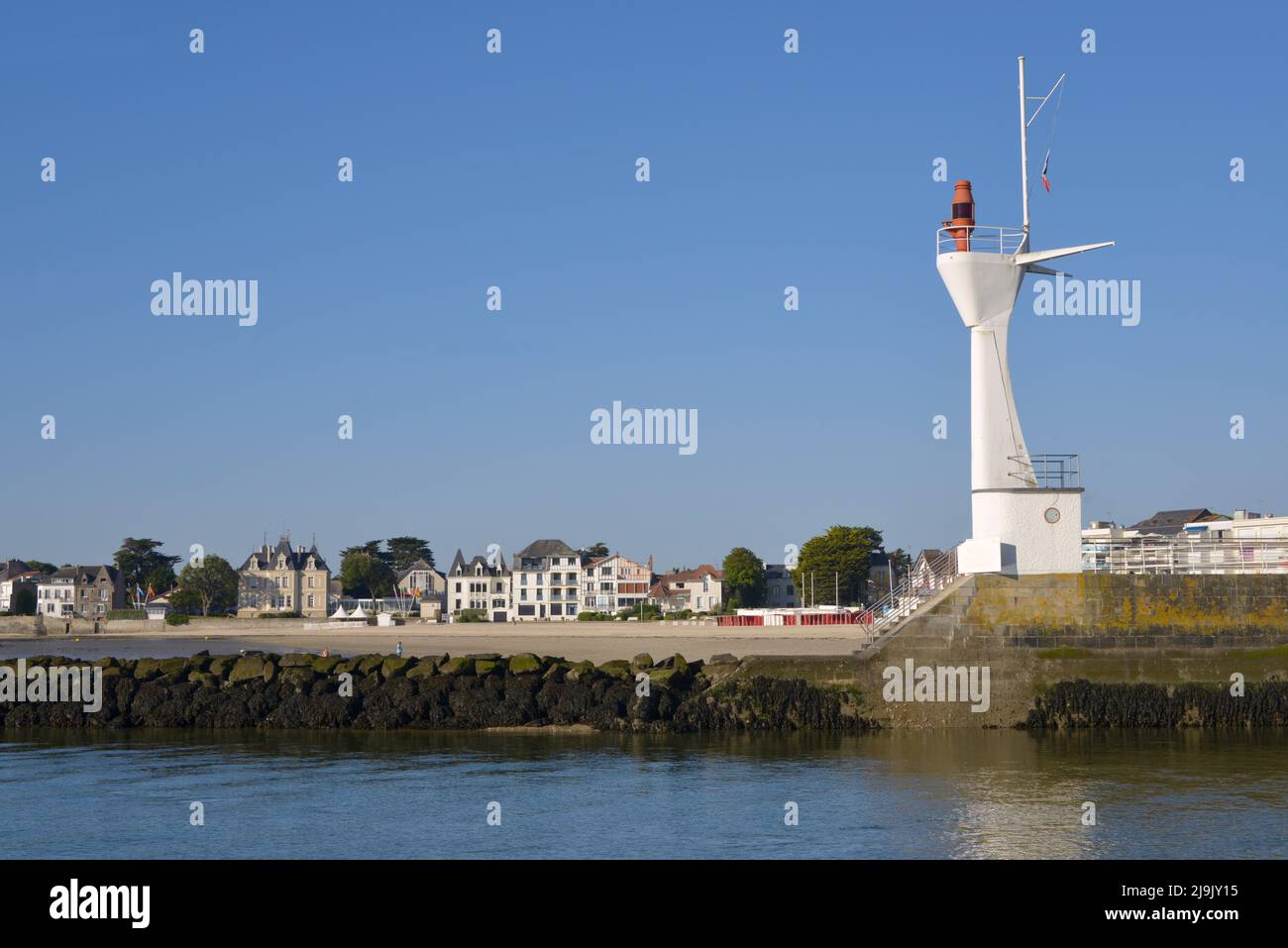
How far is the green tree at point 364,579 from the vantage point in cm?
16250

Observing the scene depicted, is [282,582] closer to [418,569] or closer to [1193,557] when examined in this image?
[418,569]

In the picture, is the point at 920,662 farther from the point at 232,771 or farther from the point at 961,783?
the point at 232,771

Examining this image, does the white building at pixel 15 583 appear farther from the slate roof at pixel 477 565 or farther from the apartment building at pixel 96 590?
the slate roof at pixel 477 565

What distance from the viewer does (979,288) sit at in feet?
95.9

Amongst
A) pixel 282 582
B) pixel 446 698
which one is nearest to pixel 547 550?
pixel 282 582

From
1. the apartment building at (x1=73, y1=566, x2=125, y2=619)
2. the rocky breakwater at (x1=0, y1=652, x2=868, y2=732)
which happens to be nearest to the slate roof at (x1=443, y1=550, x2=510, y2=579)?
the apartment building at (x1=73, y1=566, x2=125, y2=619)

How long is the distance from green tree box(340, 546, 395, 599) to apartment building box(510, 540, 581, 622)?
38.3 m

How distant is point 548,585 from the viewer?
129 meters

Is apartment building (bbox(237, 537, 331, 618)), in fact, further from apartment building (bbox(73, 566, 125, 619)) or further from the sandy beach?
the sandy beach

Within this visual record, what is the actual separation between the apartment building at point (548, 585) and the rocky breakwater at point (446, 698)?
92825 mm

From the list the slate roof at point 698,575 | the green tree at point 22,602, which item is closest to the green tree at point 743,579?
the slate roof at point 698,575

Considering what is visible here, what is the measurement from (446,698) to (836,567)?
83.0 m
